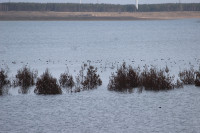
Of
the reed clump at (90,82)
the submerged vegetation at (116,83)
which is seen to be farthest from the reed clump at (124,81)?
the reed clump at (90,82)

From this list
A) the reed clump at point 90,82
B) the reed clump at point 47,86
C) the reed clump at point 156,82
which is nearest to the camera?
the reed clump at point 47,86

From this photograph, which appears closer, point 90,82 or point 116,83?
point 116,83

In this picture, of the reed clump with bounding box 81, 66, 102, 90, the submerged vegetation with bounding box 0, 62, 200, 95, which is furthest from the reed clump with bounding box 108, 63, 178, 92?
the reed clump with bounding box 81, 66, 102, 90

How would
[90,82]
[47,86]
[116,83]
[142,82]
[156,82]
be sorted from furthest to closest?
[90,82] < [142,82] < [116,83] < [156,82] < [47,86]

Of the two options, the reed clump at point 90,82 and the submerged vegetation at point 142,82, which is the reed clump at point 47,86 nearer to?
the reed clump at point 90,82

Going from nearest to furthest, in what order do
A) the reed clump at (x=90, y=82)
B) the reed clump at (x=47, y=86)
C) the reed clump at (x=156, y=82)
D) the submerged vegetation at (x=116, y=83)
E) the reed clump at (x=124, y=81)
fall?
the reed clump at (x=47, y=86) < the submerged vegetation at (x=116, y=83) < the reed clump at (x=156, y=82) < the reed clump at (x=124, y=81) < the reed clump at (x=90, y=82)

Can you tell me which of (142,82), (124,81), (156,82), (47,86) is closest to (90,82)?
(124,81)

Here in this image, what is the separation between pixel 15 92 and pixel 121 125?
6.97 m

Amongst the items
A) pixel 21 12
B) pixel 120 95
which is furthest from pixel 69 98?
pixel 21 12

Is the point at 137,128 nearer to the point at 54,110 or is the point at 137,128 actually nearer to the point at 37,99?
the point at 54,110

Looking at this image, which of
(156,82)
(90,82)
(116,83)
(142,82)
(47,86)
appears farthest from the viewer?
(90,82)

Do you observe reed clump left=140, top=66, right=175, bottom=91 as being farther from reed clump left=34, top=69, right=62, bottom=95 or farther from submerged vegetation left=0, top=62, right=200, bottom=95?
reed clump left=34, top=69, right=62, bottom=95

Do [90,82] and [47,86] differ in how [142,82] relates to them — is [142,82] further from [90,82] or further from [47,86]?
[47,86]

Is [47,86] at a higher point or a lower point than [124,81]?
lower
